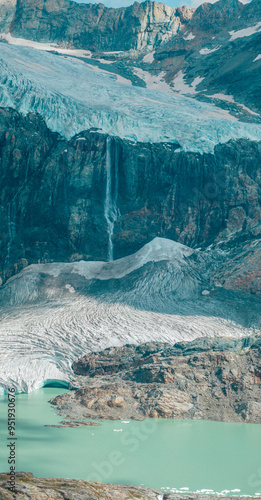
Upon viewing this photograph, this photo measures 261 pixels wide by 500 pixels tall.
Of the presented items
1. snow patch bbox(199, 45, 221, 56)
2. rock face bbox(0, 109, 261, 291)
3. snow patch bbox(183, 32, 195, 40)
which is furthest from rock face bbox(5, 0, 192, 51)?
rock face bbox(0, 109, 261, 291)

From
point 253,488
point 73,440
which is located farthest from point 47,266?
point 253,488

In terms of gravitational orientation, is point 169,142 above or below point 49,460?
above

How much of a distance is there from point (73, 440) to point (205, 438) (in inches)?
113

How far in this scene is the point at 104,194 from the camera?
2934 cm

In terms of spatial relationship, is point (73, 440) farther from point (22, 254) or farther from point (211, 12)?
point (211, 12)

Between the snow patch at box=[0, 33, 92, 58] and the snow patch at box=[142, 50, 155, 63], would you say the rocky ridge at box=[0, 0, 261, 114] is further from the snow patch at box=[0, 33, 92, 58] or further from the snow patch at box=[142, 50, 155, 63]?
the snow patch at box=[0, 33, 92, 58]

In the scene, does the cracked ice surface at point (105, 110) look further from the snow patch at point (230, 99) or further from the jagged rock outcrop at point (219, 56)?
the jagged rock outcrop at point (219, 56)

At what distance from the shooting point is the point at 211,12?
171 feet

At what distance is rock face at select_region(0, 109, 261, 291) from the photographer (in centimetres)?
2836

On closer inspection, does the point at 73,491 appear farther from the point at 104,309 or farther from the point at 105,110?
the point at 105,110

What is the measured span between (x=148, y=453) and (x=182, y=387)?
4.52 meters

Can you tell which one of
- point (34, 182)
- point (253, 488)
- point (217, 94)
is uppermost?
point (217, 94)

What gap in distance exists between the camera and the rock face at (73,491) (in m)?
7.77

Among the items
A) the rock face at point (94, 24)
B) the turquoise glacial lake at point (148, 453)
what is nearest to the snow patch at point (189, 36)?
the rock face at point (94, 24)
